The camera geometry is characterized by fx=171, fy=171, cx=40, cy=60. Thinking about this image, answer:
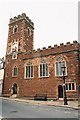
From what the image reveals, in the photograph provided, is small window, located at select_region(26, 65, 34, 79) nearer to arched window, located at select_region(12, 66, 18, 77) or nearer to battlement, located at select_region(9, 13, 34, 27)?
arched window, located at select_region(12, 66, 18, 77)

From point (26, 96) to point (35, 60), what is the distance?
260 inches

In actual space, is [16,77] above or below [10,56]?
below

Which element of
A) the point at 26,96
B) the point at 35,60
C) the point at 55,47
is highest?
the point at 55,47

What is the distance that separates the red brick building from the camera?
26.8 meters

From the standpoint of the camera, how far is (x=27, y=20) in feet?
126

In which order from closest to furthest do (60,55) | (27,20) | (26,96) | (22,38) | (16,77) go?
(60,55)
(26,96)
(16,77)
(22,38)
(27,20)

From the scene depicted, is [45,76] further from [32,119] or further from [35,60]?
[32,119]

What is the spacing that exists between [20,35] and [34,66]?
8513mm

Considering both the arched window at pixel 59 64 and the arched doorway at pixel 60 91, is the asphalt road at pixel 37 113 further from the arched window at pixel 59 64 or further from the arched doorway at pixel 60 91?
the arched window at pixel 59 64

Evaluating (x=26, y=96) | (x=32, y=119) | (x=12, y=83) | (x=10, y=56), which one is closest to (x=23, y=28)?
(x=10, y=56)

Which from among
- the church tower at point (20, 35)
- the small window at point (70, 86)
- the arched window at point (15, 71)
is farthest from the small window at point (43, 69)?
the church tower at point (20, 35)

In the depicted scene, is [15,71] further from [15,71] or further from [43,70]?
[43,70]

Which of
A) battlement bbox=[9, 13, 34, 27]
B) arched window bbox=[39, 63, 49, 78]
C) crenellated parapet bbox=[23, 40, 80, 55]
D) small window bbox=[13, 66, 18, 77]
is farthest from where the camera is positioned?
battlement bbox=[9, 13, 34, 27]

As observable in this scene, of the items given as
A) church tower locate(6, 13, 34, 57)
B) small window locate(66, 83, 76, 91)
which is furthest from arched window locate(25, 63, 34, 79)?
small window locate(66, 83, 76, 91)
